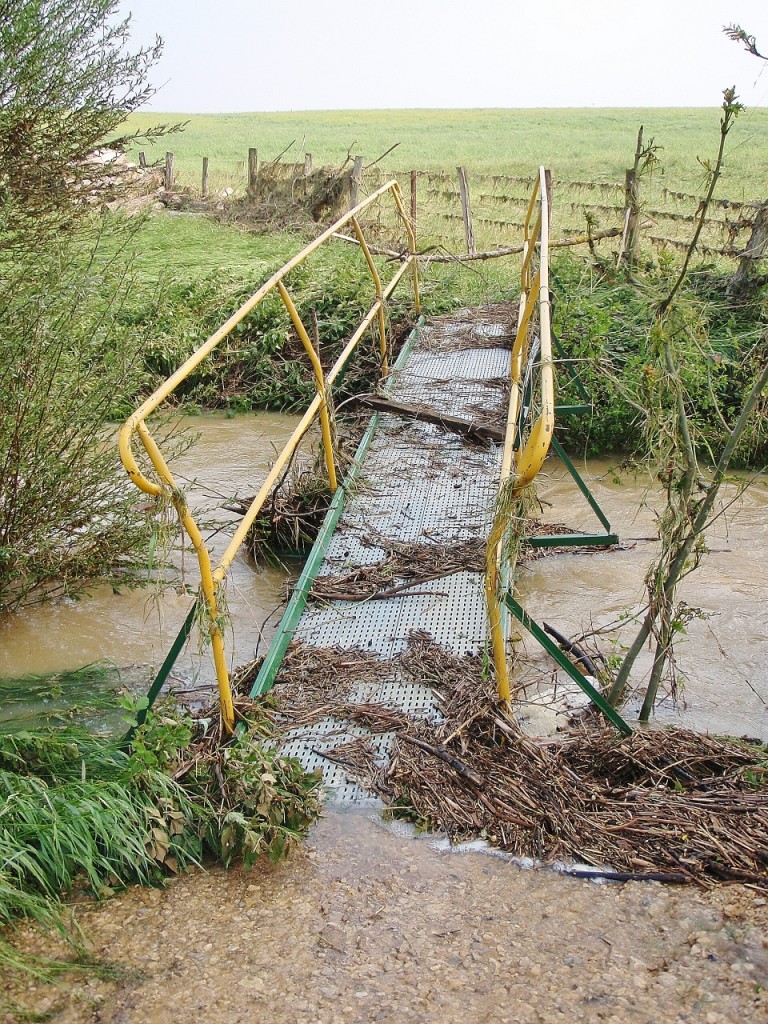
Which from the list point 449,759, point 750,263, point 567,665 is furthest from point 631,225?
point 449,759

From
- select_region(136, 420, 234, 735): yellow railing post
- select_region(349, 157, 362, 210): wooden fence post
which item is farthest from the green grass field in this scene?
select_region(136, 420, 234, 735): yellow railing post

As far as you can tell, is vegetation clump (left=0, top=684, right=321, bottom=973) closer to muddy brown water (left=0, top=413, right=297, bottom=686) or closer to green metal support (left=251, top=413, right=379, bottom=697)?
green metal support (left=251, top=413, right=379, bottom=697)

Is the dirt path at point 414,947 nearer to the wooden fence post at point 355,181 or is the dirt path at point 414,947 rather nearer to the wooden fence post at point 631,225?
the wooden fence post at point 631,225

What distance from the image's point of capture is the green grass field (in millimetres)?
25203

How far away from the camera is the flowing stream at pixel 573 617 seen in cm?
457

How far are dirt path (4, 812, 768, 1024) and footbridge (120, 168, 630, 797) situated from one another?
51 centimetres

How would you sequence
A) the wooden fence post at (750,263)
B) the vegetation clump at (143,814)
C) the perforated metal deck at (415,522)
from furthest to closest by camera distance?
the wooden fence post at (750,263)
the perforated metal deck at (415,522)
the vegetation clump at (143,814)

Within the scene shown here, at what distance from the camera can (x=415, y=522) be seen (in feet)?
17.4

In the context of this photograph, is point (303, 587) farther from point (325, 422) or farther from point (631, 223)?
point (631, 223)

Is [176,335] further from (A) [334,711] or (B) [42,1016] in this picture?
(B) [42,1016]

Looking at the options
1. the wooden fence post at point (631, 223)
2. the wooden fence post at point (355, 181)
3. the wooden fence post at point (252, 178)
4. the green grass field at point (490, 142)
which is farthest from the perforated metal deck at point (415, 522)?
the green grass field at point (490, 142)

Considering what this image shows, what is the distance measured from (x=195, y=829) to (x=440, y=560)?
2.15 meters

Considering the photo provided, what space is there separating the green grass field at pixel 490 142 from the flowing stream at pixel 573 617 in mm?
13227

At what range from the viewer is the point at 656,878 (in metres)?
2.96
